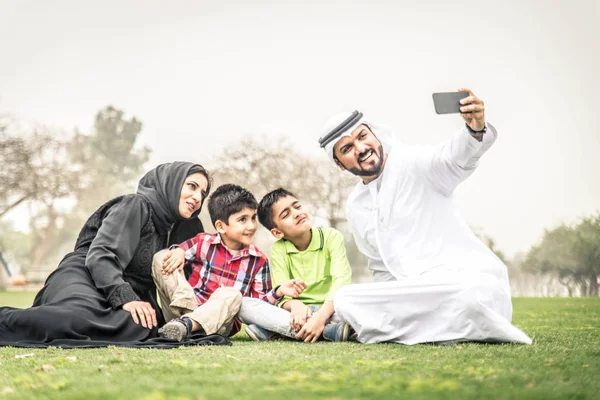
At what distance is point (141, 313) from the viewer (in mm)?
4164

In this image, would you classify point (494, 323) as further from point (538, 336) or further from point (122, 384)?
point (122, 384)

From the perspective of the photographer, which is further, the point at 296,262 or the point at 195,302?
the point at 296,262

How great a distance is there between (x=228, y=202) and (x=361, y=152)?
1.12 m

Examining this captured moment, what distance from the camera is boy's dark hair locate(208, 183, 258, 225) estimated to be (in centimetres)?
487

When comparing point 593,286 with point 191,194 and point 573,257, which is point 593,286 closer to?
point 573,257

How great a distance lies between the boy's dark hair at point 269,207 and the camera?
16.0ft

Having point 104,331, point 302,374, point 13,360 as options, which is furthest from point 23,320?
point 302,374

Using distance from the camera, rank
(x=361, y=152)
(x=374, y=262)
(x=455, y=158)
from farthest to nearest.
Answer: (x=374, y=262), (x=361, y=152), (x=455, y=158)

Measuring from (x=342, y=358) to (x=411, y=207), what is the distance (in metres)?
1.49

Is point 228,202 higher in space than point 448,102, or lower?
lower

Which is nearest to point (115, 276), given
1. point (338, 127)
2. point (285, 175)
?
point (338, 127)

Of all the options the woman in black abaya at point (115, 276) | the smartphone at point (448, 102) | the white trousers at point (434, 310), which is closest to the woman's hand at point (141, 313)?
the woman in black abaya at point (115, 276)

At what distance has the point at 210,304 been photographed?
4.41m

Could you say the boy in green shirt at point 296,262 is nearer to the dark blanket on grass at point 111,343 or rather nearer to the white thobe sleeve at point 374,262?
the white thobe sleeve at point 374,262
